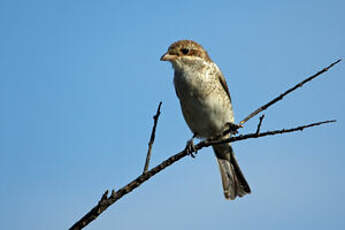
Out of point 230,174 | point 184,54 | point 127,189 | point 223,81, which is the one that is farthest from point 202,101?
point 127,189

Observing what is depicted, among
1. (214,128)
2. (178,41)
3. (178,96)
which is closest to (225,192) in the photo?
(214,128)

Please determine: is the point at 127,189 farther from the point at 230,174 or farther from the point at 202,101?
the point at 230,174

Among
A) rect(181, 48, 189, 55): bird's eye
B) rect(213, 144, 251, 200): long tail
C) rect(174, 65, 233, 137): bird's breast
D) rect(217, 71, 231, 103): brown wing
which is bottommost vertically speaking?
rect(213, 144, 251, 200): long tail

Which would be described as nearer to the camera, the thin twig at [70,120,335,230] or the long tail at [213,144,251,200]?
the thin twig at [70,120,335,230]

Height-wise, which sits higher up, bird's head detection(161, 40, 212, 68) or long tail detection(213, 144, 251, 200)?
bird's head detection(161, 40, 212, 68)

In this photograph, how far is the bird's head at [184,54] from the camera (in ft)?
21.4

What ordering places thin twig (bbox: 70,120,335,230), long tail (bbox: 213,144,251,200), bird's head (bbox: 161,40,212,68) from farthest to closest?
long tail (bbox: 213,144,251,200) < bird's head (bbox: 161,40,212,68) < thin twig (bbox: 70,120,335,230)

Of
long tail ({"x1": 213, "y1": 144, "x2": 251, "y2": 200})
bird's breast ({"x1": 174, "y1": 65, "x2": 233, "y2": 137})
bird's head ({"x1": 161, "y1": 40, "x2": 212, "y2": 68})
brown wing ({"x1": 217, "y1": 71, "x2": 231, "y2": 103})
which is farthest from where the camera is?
long tail ({"x1": 213, "y1": 144, "x2": 251, "y2": 200})

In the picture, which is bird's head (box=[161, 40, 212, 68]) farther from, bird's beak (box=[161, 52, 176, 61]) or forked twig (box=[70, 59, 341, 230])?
forked twig (box=[70, 59, 341, 230])

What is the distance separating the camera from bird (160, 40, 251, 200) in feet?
20.7

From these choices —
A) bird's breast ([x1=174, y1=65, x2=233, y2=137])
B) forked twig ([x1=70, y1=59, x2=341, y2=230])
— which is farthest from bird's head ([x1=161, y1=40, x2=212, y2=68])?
forked twig ([x1=70, y1=59, x2=341, y2=230])

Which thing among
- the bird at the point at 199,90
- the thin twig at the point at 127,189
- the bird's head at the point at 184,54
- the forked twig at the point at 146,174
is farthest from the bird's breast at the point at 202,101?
the thin twig at the point at 127,189

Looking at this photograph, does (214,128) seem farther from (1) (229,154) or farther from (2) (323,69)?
(2) (323,69)

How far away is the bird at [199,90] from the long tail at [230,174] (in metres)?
0.73
